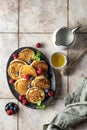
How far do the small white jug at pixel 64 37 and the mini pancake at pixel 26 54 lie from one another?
0.11 metres

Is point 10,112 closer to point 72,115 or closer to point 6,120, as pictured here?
point 6,120

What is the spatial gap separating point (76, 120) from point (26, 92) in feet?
0.87

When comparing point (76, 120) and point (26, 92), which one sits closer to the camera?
point (76, 120)

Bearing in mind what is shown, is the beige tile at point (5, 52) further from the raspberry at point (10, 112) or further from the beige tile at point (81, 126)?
the beige tile at point (81, 126)

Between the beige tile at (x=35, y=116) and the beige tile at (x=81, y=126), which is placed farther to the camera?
the beige tile at (x=35, y=116)

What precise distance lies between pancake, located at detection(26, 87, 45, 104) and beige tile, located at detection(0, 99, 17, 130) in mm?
74

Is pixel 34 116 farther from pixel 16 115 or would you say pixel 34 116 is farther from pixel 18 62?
pixel 18 62

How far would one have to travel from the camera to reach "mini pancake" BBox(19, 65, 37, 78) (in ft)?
4.55

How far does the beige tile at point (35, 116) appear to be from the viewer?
4.64 ft

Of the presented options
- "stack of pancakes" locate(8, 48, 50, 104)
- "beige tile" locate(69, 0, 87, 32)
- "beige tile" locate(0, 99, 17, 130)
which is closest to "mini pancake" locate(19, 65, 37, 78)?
"stack of pancakes" locate(8, 48, 50, 104)

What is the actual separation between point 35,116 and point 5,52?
0.95 feet

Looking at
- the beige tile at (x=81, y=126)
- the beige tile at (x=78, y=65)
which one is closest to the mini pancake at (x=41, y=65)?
the beige tile at (x=78, y=65)

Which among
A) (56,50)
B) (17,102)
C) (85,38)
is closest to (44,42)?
(56,50)

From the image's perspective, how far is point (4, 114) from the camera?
1420mm
